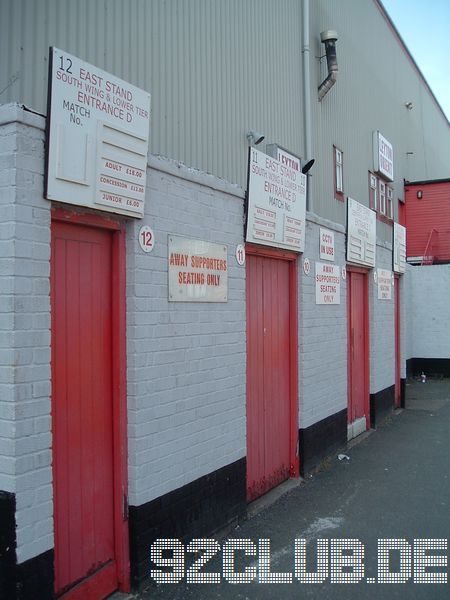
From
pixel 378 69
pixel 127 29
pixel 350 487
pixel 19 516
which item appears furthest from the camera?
pixel 378 69

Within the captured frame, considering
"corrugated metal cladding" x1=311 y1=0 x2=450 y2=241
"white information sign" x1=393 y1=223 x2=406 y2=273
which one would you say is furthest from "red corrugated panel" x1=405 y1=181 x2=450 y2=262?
"white information sign" x1=393 y1=223 x2=406 y2=273

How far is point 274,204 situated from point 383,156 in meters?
8.89

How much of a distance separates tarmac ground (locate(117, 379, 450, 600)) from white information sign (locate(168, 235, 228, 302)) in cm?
209

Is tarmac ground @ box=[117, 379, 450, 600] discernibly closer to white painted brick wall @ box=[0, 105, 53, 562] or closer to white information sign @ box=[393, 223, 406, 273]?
white painted brick wall @ box=[0, 105, 53, 562]

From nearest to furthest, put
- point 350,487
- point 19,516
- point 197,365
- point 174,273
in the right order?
point 19,516 < point 174,273 < point 197,365 < point 350,487

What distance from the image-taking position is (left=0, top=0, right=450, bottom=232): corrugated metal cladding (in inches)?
191

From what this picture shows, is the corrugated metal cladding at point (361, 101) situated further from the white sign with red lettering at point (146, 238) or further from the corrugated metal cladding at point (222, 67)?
the white sign with red lettering at point (146, 238)

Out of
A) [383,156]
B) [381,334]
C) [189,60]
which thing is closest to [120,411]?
[189,60]

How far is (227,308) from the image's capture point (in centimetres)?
515

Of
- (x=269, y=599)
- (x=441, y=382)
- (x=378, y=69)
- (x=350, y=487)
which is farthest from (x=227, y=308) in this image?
(x=441, y=382)

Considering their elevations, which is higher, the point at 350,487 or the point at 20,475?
the point at 20,475

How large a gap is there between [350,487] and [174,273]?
11.8 ft

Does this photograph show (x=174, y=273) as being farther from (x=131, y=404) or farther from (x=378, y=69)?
(x=378, y=69)

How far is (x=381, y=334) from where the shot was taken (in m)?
10.1
